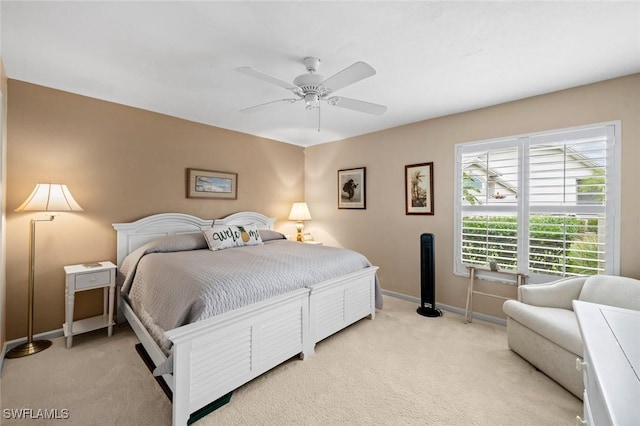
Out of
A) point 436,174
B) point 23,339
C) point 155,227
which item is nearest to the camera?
point 23,339

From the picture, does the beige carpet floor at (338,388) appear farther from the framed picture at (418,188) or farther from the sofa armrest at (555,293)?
the framed picture at (418,188)

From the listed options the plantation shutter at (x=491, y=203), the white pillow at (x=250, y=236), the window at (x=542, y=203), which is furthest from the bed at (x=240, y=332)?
the window at (x=542, y=203)

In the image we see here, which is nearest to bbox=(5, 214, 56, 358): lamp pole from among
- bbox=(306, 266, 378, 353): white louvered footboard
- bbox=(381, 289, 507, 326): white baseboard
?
bbox=(306, 266, 378, 353): white louvered footboard

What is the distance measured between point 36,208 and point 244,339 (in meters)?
2.23

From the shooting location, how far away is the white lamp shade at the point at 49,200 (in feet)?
7.93

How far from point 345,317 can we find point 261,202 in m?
2.55

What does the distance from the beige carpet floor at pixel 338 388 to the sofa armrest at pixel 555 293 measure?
541 millimetres

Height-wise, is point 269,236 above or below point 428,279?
above

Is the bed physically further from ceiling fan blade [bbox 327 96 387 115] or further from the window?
ceiling fan blade [bbox 327 96 387 115]

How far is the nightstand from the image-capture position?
254 cm

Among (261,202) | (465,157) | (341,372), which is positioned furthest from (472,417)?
(261,202)

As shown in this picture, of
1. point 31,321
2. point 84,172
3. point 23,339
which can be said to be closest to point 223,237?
point 84,172

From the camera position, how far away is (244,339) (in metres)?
2.00

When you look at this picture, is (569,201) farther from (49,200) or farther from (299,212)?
(49,200)
